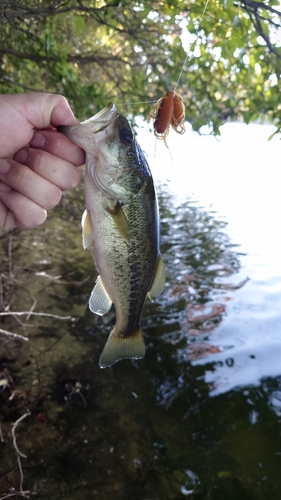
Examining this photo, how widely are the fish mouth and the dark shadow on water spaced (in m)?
3.38

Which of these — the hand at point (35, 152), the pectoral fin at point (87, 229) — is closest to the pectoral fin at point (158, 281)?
the pectoral fin at point (87, 229)

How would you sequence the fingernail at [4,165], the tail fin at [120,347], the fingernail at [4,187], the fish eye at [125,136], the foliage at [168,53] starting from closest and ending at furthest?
the fish eye at [125,136], the fingernail at [4,165], the fingernail at [4,187], the tail fin at [120,347], the foliage at [168,53]

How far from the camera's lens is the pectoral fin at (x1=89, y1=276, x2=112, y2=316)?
234 centimetres

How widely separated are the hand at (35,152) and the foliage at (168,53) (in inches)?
55.5

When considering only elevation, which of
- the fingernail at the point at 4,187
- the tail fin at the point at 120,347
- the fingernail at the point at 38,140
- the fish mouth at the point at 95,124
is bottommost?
the tail fin at the point at 120,347

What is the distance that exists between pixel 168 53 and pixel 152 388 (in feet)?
14.2

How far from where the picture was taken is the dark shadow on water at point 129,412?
4.03 meters

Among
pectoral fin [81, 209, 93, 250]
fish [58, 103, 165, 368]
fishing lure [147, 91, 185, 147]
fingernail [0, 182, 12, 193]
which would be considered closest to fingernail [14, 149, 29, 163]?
fingernail [0, 182, 12, 193]

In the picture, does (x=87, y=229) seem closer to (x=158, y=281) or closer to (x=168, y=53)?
(x=158, y=281)

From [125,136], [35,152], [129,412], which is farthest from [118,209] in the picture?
[129,412]

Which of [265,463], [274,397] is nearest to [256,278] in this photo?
[274,397]

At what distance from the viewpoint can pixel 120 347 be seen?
262 cm

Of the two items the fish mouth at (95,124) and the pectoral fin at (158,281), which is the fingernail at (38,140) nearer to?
the fish mouth at (95,124)

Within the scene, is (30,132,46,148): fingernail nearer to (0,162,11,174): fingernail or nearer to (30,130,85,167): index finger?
(30,130,85,167): index finger
